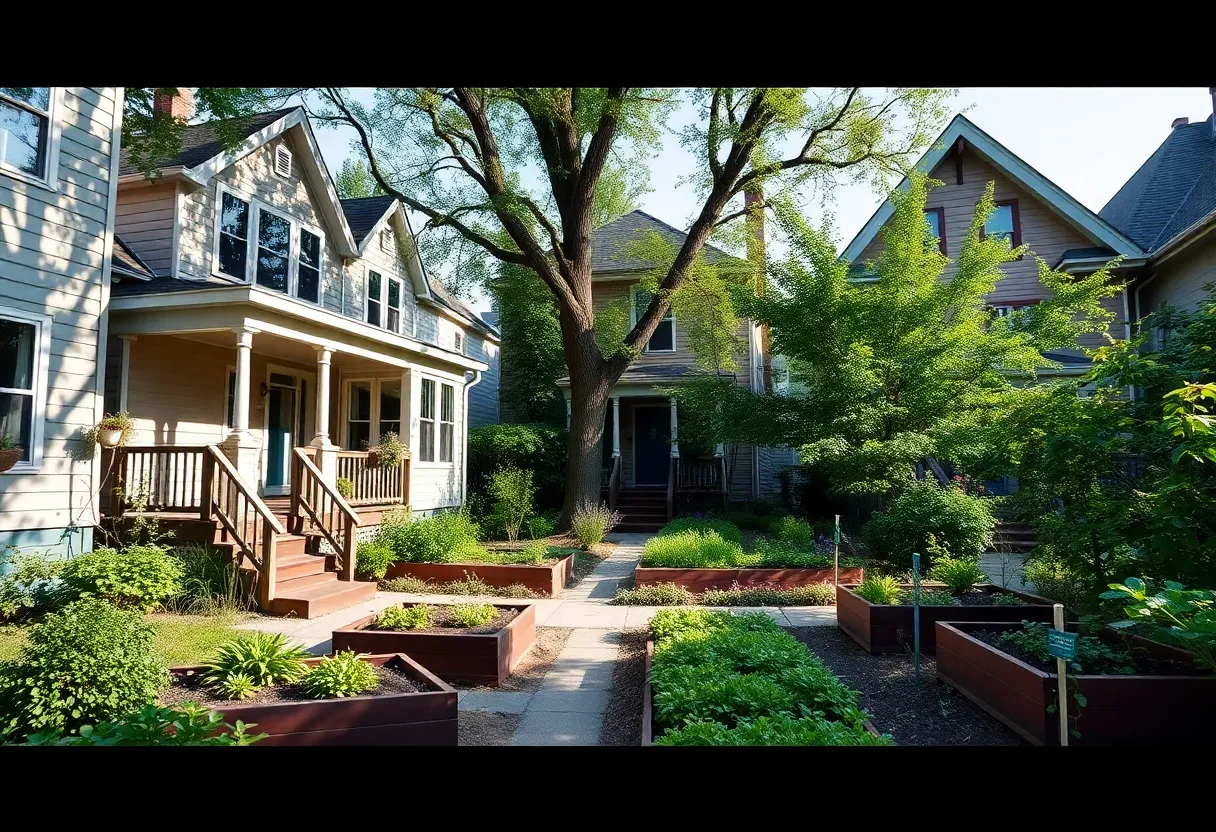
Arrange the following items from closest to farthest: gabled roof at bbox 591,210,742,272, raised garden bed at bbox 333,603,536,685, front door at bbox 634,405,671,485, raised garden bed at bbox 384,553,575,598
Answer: raised garden bed at bbox 333,603,536,685 → raised garden bed at bbox 384,553,575,598 → front door at bbox 634,405,671,485 → gabled roof at bbox 591,210,742,272

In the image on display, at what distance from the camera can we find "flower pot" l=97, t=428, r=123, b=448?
27.3 feet

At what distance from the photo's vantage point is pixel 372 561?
9164 millimetres

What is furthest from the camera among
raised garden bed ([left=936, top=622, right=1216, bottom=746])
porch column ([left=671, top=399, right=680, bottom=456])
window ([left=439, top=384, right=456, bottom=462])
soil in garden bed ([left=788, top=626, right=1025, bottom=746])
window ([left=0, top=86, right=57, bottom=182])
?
porch column ([left=671, top=399, right=680, bottom=456])

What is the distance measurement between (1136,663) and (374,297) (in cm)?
1472

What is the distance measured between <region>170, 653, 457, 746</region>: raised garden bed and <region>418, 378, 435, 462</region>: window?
10.5m

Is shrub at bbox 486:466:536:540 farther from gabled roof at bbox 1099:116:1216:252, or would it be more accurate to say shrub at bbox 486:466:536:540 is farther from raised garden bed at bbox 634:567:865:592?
gabled roof at bbox 1099:116:1216:252

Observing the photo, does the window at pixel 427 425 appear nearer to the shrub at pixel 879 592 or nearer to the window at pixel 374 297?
the window at pixel 374 297

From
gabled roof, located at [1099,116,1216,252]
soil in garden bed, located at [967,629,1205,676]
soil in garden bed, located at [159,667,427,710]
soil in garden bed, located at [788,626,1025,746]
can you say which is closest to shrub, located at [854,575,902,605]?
soil in garden bed, located at [788,626,1025,746]

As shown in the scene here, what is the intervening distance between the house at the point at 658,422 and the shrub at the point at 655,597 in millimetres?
7819

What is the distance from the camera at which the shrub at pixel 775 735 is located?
324 cm

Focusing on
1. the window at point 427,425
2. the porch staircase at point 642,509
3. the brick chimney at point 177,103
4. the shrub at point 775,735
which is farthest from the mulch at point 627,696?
the brick chimney at point 177,103
